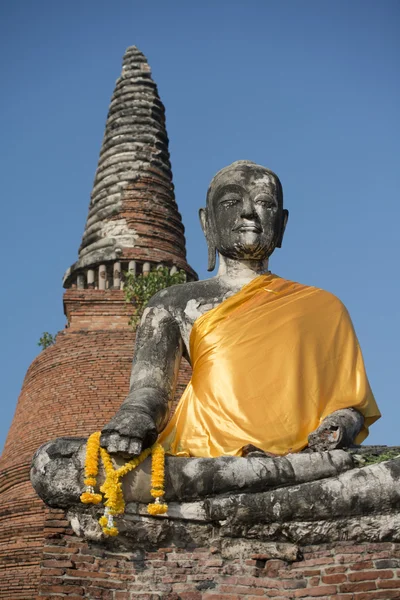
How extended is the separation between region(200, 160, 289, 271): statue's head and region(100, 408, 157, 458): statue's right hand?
1.83m

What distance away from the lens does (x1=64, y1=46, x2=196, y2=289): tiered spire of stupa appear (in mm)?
18750

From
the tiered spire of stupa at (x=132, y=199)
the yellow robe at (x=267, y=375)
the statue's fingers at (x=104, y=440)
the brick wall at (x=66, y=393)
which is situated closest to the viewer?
the statue's fingers at (x=104, y=440)

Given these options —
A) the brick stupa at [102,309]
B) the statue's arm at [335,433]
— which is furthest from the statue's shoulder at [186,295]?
the brick stupa at [102,309]

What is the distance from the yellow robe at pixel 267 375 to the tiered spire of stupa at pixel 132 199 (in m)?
12.1

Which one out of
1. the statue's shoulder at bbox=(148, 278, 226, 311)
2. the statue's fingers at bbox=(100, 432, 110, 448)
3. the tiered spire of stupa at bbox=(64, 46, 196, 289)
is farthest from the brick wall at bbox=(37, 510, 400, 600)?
the tiered spire of stupa at bbox=(64, 46, 196, 289)

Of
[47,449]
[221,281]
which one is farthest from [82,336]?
[47,449]

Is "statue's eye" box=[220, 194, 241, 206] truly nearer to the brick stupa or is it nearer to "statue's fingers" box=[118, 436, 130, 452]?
"statue's fingers" box=[118, 436, 130, 452]

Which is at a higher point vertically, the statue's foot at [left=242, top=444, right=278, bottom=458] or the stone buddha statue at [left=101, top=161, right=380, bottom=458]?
the stone buddha statue at [left=101, top=161, right=380, bottom=458]

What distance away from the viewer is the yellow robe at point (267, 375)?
220 inches

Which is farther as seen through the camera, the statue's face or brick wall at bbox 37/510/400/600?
the statue's face

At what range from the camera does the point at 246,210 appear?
650cm

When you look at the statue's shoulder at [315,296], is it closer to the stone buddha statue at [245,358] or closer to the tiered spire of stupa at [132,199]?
the stone buddha statue at [245,358]

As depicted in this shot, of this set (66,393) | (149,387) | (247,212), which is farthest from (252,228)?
(66,393)

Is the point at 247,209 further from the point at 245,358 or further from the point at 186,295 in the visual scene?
the point at 245,358
